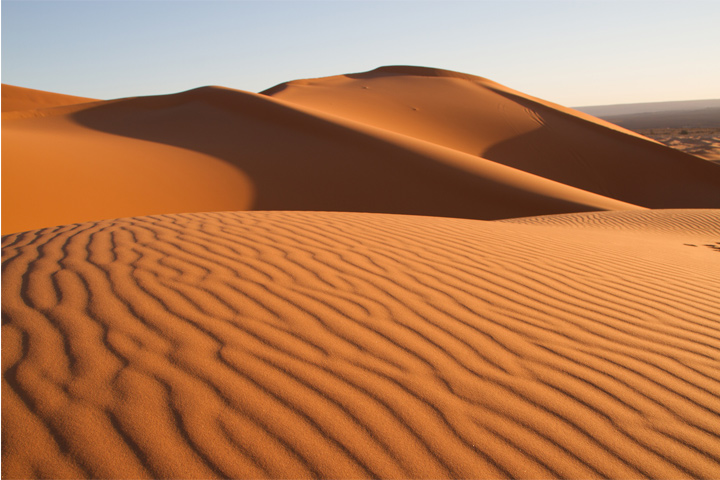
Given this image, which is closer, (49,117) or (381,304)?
(381,304)

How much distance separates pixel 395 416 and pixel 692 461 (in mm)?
1024

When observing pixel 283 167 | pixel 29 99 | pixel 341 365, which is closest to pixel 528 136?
pixel 283 167

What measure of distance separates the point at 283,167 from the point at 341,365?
10576mm

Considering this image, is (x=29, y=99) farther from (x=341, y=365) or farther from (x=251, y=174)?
(x=341, y=365)

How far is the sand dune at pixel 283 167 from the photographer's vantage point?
10039 mm

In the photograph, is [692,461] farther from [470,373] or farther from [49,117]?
[49,117]

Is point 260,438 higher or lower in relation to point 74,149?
lower

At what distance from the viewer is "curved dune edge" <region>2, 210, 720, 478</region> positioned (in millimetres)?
1674

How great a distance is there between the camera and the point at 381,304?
2.77m

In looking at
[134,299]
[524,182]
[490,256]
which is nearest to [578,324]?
[490,256]

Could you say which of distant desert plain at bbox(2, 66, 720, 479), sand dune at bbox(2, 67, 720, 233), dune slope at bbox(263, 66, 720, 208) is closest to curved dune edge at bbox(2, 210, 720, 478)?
distant desert plain at bbox(2, 66, 720, 479)

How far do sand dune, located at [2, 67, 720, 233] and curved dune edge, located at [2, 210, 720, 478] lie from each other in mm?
6811

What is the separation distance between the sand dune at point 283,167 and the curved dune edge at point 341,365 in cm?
681

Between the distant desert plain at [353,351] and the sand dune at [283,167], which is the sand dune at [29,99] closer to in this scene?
the sand dune at [283,167]
